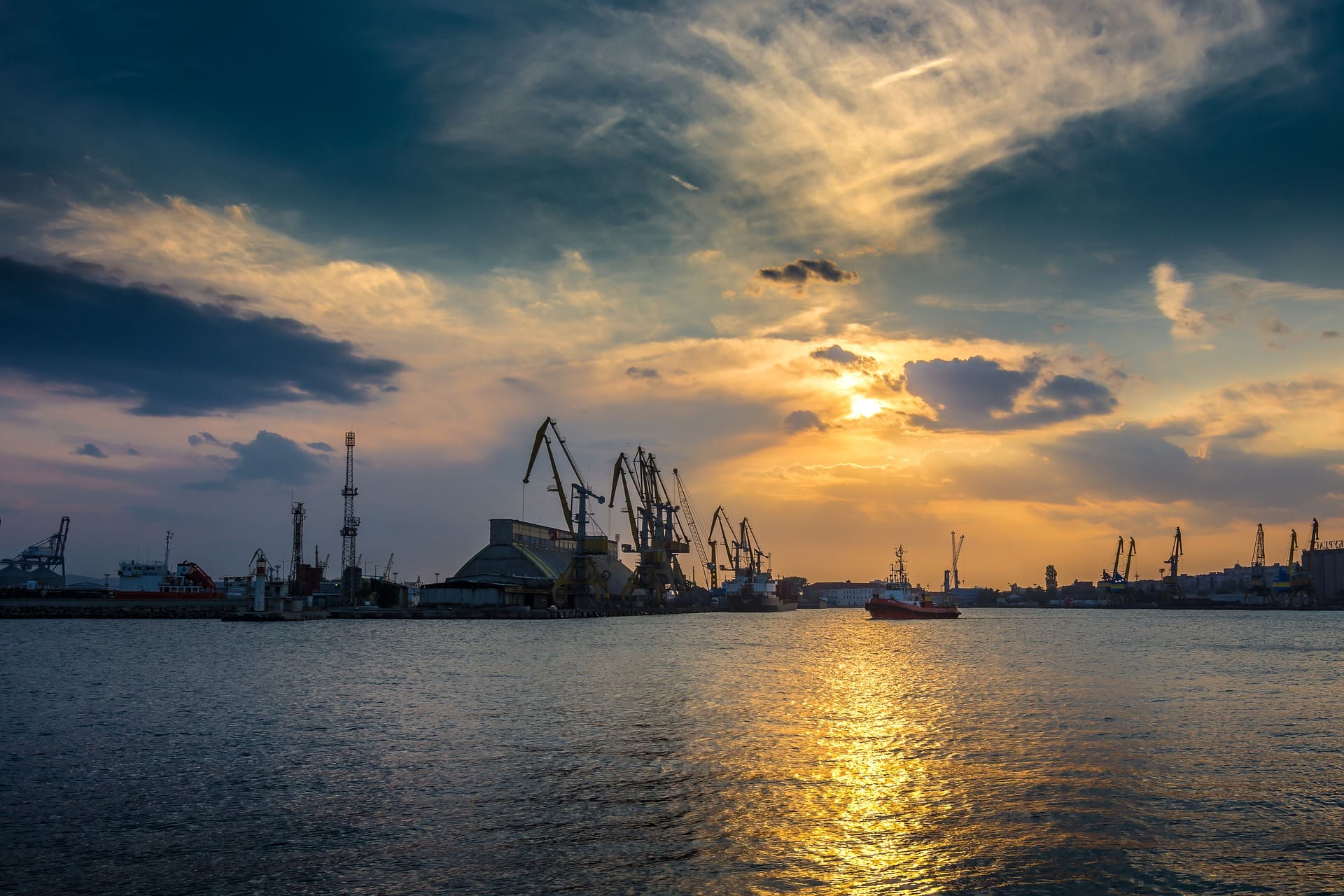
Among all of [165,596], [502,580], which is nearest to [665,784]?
[502,580]

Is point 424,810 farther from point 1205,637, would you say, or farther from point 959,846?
point 1205,637

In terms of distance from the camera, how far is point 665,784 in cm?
2520

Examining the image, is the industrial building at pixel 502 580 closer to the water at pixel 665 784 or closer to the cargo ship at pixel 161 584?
the cargo ship at pixel 161 584

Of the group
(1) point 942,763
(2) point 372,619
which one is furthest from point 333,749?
(2) point 372,619

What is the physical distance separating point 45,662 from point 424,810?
61.8 m

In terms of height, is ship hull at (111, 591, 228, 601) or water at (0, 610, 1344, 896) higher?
water at (0, 610, 1344, 896)

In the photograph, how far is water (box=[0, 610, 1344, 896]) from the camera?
17656 mm

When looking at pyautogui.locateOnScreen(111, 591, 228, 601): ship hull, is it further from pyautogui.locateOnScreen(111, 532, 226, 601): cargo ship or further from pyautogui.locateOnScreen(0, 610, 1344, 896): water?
pyautogui.locateOnScreen(0, 610, 1344, 896): water

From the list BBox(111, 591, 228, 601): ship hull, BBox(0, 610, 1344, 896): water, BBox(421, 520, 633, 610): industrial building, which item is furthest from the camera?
BBox(421, 520, 633, 610): industrial building

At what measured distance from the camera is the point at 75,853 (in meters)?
18.7

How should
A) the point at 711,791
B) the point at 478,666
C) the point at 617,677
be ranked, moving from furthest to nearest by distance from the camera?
the point at 478,666, the point at 617,677, the point at 711,791

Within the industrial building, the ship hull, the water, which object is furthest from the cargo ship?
the water

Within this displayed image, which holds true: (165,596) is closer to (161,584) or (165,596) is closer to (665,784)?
(161,584)

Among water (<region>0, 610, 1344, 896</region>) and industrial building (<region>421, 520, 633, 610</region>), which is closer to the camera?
water (<region>0, 610, 1344, 896</region>)
